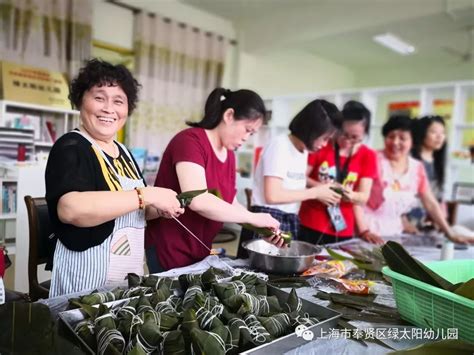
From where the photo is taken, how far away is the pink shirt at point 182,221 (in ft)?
4.33

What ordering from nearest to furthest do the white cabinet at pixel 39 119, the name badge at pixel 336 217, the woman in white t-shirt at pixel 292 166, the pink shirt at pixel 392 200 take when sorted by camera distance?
1. the woman in white t-shirt at pixel 292 166
2. the name badge at pixel 336 217
3. the pink shirt at pixel 392 200
4. the white cabinet at pixel 39 119

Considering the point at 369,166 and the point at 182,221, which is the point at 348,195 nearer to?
the point at 369,166

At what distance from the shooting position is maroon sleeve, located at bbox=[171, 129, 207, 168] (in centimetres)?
127

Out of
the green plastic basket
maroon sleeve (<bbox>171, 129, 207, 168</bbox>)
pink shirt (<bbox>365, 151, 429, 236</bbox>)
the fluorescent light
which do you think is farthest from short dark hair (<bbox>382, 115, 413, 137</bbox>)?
the fluorescent light

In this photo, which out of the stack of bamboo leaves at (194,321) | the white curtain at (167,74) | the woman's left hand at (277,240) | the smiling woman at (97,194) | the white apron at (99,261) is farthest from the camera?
the white curtain at (167,74)

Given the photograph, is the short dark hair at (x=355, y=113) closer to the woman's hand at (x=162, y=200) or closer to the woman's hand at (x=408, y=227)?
the woman's hand at (x=408, y=227)

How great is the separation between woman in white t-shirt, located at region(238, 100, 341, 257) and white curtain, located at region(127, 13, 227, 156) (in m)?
3.04

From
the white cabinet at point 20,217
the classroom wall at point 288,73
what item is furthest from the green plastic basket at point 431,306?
the classroom wall at point 288,73

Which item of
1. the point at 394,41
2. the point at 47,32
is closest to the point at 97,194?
the point at 47,32

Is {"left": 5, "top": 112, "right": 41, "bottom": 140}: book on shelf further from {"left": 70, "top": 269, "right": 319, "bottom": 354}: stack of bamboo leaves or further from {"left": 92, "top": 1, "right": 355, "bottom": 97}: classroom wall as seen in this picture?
{"left": 70, "top": 269, "right": 319, "bottom": 354}: stack of bamboo leaves

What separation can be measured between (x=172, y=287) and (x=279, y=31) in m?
5.00

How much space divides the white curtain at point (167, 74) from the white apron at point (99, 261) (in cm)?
348

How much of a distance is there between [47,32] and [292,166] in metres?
3.40

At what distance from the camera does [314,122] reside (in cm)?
171
